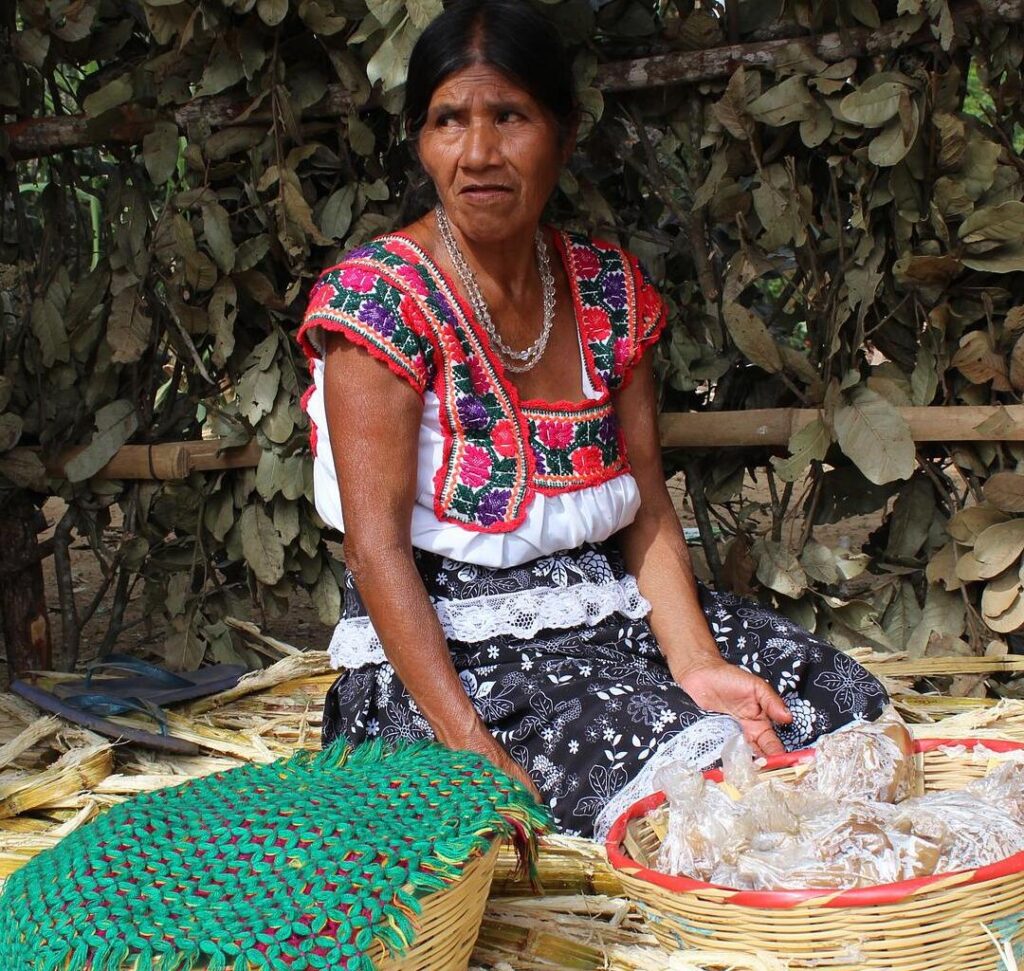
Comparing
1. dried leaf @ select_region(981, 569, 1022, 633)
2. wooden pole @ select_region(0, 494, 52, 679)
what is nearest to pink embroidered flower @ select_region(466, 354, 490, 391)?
dried leaf @ select_region(981, 569, 1022, 633)

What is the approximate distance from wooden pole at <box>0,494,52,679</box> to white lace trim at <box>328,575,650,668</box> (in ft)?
3.74

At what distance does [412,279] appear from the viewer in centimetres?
202

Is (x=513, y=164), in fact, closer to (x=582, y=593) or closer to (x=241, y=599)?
(x=582, y=593)

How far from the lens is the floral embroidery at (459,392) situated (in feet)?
6.43

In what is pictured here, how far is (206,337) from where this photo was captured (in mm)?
2850

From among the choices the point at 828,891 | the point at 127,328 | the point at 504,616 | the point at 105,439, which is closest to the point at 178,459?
the point at 105,439

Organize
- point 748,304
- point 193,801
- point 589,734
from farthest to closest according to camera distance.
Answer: point 748,304 → point 589,734 → point 193,801

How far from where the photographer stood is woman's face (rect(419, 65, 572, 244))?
76.7 inches

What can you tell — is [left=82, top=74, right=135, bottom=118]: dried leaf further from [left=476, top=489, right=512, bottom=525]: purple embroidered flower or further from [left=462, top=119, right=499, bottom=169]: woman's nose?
[left=476, top=489, right=512, bottom=525]: purple embroidered flower

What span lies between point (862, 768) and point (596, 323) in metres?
0.91

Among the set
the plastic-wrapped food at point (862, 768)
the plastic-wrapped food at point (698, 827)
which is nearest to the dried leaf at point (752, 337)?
the plastic-wrapped food at point (862, 768)

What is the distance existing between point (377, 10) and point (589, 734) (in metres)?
1.23

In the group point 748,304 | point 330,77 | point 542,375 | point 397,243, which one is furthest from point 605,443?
point 330,77

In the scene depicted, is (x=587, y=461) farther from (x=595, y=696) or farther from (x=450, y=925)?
(x=450, y=925)
